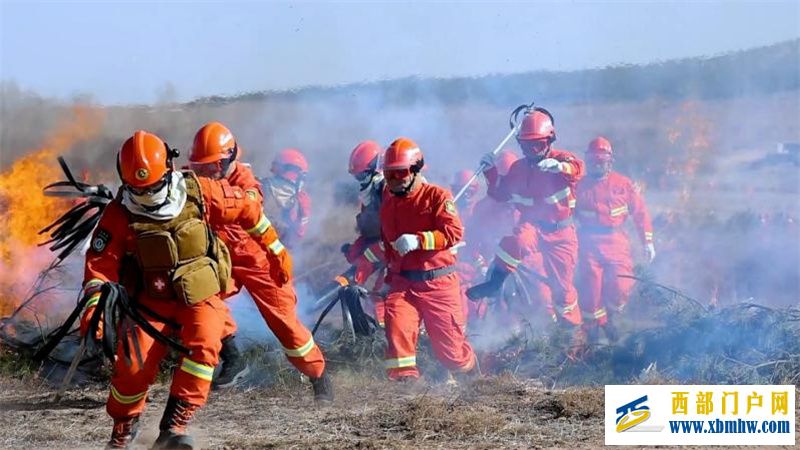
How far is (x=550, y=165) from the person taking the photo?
10.1 meters

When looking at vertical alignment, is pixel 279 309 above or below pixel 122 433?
above

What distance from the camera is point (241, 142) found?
15898 mm

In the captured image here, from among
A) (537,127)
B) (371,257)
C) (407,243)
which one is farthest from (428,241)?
(537,127)

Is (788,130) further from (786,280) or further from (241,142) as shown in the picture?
(241,142)

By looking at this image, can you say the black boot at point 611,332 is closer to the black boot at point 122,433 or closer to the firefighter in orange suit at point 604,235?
the firefighter in orange suit at point 604,235

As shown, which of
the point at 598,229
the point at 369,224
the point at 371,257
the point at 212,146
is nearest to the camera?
the point at 212,146

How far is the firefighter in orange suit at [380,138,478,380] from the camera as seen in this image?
792 cm

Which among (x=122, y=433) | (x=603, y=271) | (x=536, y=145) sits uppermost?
(x=536, y=145)

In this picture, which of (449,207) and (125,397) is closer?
(125,397)

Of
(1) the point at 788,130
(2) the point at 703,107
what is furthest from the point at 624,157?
(1) the point at 788,130

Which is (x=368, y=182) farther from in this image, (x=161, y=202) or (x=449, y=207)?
(x=161, y=202)

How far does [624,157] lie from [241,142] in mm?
5713

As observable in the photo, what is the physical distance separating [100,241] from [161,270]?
0.36 metres

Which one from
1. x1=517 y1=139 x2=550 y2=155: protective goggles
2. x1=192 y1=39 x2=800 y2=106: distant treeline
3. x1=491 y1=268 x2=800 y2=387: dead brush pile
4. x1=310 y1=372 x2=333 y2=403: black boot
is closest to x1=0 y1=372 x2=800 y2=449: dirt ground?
x1=310 y1=372 x2=333 y2=403: black boot
